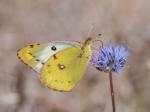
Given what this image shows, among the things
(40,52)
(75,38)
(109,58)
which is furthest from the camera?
(75,38)

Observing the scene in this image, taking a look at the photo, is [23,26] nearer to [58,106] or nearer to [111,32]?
[111,32]

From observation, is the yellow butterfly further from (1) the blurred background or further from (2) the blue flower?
(1) the blurred background

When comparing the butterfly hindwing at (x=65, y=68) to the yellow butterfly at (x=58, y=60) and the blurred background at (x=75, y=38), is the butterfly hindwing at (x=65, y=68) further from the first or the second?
the blurred background at (x=75, y=38)

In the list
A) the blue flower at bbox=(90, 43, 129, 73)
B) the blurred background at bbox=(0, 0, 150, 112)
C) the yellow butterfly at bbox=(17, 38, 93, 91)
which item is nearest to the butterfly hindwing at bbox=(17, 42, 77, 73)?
the yellow butterfly at bbox=(17, 38, 93, 91)

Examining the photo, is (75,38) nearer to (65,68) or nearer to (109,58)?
(65,68)

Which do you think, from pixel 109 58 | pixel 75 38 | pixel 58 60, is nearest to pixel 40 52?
pixel 58 60

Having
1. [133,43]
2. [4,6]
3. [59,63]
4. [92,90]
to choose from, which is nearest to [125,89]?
[92,90]

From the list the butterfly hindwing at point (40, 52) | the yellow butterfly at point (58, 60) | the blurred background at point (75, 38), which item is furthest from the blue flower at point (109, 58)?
the blurred background at point (75, 38)
